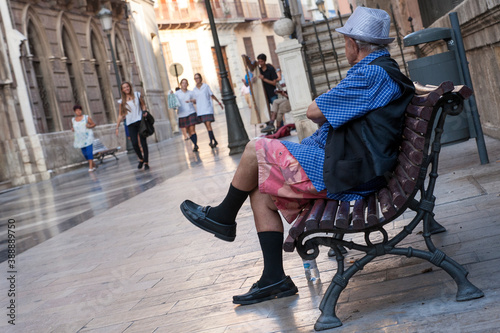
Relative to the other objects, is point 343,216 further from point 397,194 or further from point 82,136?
point 82,136

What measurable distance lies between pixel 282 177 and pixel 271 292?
2.13 ft

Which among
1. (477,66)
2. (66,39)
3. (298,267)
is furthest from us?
(66,39)

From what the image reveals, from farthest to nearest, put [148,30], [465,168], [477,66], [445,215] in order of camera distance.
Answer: [148,30] < [477,66] < [465,168] < [445,215]

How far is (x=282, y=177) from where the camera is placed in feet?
12.0

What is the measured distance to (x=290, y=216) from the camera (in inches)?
151

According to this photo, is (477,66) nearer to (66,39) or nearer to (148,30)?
(66,39)

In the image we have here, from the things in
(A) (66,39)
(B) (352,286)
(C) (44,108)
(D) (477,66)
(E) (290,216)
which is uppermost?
(A) (66,39)

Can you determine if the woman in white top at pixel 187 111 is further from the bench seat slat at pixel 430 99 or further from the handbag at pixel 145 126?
the bench seat slat at pixel 430 99

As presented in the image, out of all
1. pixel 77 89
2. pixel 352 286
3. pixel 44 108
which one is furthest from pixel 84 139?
pixel 352 286

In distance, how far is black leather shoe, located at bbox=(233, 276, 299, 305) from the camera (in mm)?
3873

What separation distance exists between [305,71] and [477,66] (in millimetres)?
5079

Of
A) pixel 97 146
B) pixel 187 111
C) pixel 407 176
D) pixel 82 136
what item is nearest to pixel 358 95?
pixel 407 176

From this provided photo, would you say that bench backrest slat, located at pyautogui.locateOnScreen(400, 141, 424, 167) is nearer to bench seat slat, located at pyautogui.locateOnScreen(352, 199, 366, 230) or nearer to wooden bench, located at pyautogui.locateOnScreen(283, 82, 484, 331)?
wooden bench, located at pyautogui.locateOnScreen(283, 82, 484, 331)

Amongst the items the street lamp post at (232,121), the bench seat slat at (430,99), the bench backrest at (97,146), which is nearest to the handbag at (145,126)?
the street lamp post at (232,121)
